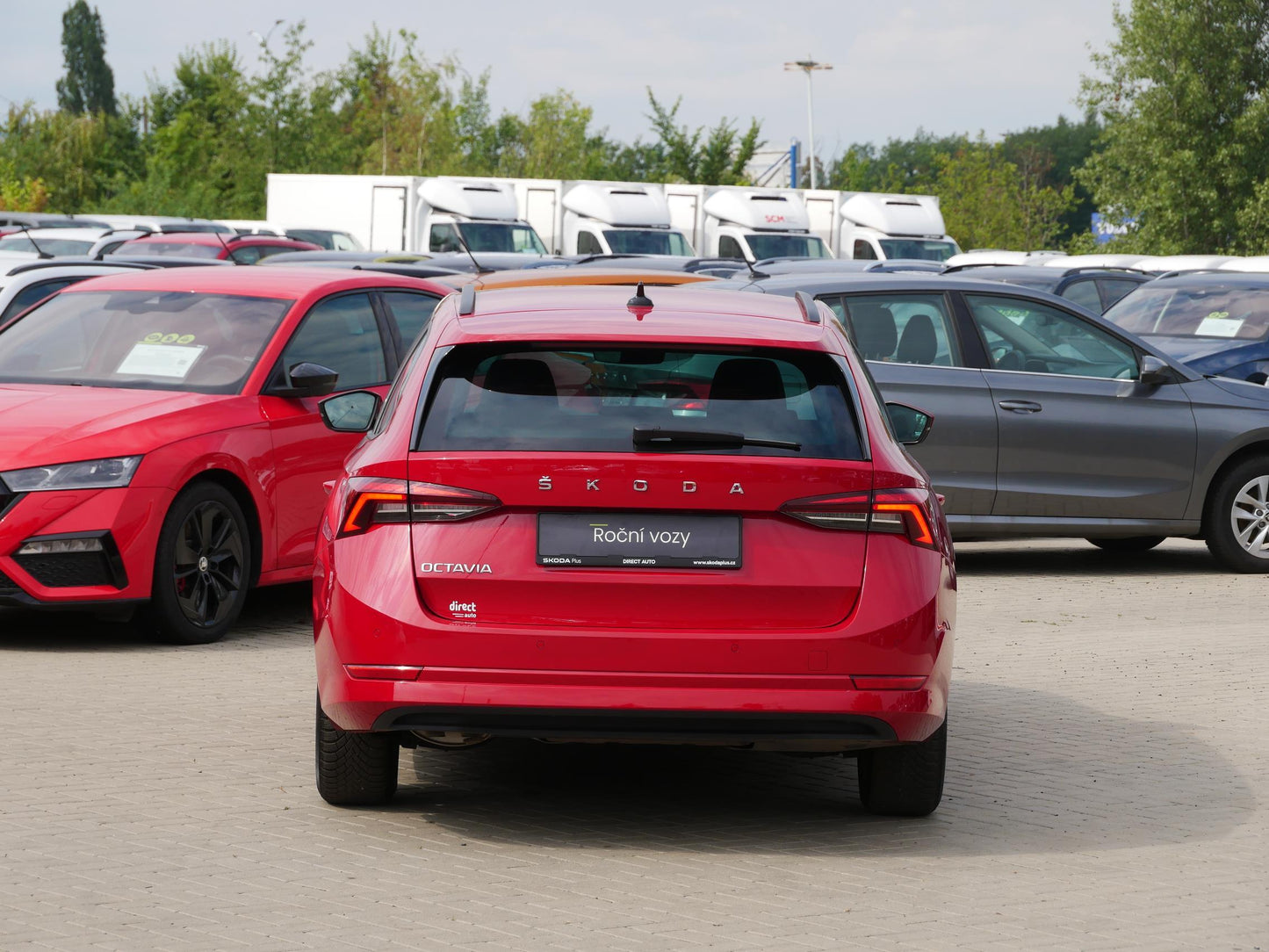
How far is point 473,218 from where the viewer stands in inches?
1359

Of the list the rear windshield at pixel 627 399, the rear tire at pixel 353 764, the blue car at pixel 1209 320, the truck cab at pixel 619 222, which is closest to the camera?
the rear windshield at pixel 627 399

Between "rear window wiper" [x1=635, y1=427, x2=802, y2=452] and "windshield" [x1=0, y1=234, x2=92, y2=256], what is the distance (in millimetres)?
28130

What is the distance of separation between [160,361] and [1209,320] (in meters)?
9.74

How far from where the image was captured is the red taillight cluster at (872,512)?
4.96 meters

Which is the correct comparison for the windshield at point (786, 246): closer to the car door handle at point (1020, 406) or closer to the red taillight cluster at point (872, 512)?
the car door handle at point (1020, 406)

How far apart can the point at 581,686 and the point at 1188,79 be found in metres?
42.2

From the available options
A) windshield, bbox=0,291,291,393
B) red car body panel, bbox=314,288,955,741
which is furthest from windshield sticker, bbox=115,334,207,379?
red car body panel, bbox=314,288,955,741

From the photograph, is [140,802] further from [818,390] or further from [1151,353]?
[1151,353]

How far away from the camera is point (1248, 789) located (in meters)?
6.17

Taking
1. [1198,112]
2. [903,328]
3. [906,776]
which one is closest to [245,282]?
[903,328]

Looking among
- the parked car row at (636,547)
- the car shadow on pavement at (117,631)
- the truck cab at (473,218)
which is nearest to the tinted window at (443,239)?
the truck cab at (473,218)

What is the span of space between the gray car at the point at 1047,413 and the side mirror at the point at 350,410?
420cm

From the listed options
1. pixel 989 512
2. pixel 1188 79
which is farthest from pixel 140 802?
pixel 1188 79

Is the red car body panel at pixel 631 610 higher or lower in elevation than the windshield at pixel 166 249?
higher
